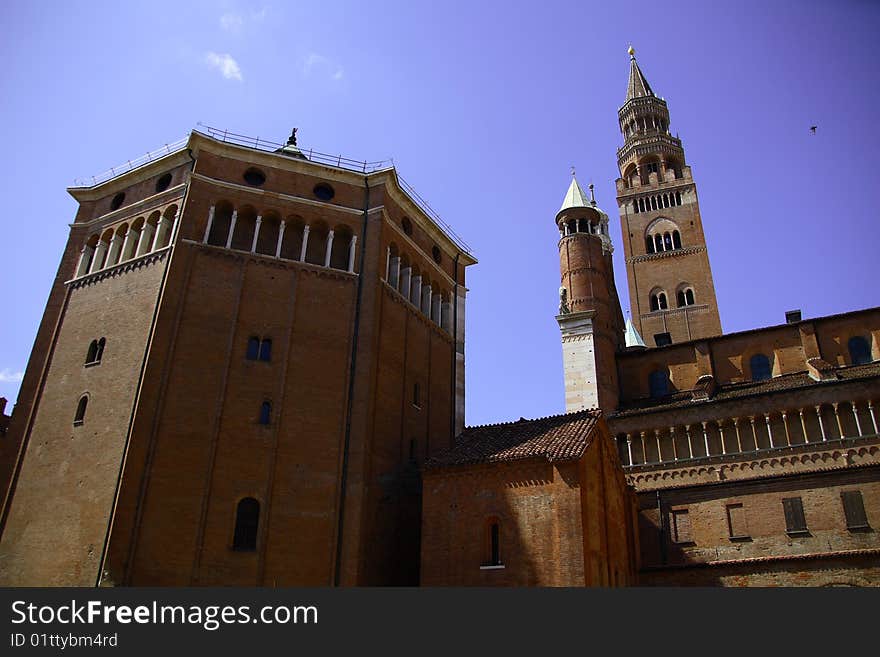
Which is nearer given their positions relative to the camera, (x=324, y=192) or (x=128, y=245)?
(x=128, y=245)

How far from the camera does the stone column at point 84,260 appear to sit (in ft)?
77.8

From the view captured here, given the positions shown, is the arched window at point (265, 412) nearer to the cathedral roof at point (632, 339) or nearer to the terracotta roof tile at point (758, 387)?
the terracotta roof tile at point (758, 387)

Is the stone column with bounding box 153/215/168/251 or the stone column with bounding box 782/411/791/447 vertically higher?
the stone column with bounding box 153/215/168/251

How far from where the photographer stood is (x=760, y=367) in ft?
118

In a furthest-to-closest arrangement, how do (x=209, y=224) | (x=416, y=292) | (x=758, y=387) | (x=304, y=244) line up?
(x=758, y=387) < (x=416, y=292) < (x=304, y=244) < (x=209, y=224)

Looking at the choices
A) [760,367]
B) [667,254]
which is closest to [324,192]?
[760,367]

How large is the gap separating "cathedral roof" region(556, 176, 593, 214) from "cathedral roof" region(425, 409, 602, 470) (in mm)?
20316

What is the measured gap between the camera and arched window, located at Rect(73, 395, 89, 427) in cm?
2017

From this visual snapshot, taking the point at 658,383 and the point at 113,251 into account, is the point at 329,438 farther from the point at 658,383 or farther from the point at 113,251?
the point at 658,383

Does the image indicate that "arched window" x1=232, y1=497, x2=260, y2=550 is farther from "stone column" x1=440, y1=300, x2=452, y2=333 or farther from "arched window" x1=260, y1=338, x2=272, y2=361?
"stone column" x1=440, y1=300, x2=452, y2=333

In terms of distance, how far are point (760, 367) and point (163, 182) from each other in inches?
1168

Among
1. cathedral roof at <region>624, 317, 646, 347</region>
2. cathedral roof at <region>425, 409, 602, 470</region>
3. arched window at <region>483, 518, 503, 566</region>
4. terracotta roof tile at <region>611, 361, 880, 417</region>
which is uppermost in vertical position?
cathedral roof at <region>624, 317, 646, 347</region>

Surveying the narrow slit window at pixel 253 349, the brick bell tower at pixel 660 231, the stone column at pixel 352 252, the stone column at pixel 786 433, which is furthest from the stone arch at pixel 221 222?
the brick bell tower at pixel 660 231

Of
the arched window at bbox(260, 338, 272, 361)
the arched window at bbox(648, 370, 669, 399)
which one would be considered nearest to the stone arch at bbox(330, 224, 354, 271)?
the arched window at bbox(260, 338, 272, 361)
